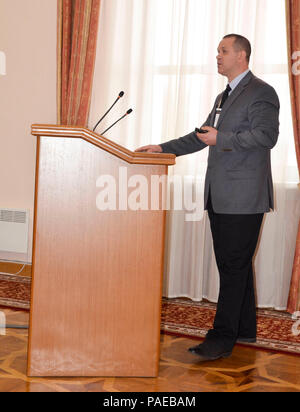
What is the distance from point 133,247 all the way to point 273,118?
38.2 inches

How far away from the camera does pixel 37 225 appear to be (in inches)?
87.0


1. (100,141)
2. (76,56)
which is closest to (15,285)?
(76,56)

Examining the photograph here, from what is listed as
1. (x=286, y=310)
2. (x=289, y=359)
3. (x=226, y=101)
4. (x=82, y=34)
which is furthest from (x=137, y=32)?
(x=289, y=359)

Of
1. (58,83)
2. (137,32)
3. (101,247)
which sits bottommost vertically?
(101,247)

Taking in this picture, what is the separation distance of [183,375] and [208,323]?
3.52ft

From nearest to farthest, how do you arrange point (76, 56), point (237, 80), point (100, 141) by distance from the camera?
point (100, 141) < point (237, 80) < point (76, 56)

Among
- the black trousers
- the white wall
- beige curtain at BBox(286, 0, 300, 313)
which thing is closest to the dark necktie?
the black trousers

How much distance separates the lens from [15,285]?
4340mm

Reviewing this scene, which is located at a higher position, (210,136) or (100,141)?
(210,136)

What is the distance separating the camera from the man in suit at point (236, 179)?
8.55 feet

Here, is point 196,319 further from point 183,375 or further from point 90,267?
point 90,267

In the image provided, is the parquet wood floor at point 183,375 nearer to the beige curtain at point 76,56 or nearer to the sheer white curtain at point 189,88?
the sheer white curtain at point 189,88
